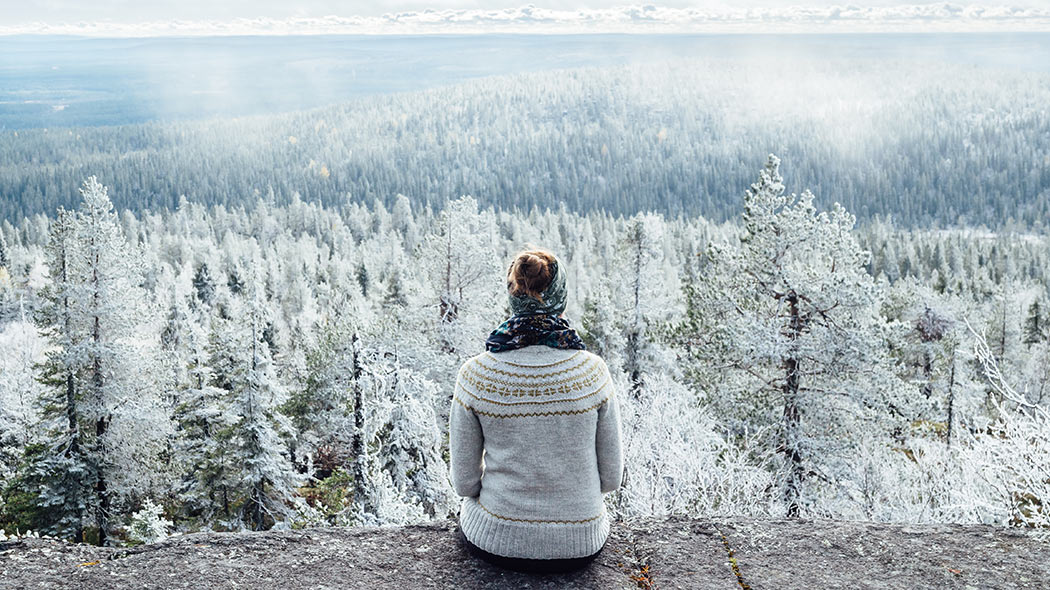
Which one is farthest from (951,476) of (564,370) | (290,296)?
(290,296)

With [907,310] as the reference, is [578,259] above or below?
A: below

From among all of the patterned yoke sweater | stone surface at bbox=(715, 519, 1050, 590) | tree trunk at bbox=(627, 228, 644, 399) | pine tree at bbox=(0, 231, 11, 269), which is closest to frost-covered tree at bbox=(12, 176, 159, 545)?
tree trunk at bbox=(627, 228, 644, 399)

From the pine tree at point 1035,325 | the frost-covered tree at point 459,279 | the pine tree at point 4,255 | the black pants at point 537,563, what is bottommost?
the pine tree at point 4,255

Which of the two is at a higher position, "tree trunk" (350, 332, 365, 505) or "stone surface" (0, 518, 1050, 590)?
"stone surface" (0, 518, 1050, 590)

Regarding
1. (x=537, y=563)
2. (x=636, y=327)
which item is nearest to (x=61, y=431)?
(x=636, y=327)

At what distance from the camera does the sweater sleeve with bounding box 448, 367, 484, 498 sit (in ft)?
14.1

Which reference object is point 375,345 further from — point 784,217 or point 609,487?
point 609,487

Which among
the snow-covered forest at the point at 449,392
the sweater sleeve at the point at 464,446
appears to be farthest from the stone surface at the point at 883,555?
the sweater sleeve at the point at 464,446

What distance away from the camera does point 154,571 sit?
173 inches

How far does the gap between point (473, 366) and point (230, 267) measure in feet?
343

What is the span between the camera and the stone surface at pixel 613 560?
169 inches

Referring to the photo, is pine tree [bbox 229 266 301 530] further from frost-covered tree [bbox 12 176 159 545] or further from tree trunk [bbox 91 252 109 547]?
tree trunk [bbox 91 252 109 547]

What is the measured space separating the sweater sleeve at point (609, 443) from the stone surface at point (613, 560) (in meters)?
0.54

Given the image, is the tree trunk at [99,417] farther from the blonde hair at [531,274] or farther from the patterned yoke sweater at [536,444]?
the blonde hair at [531,274]
